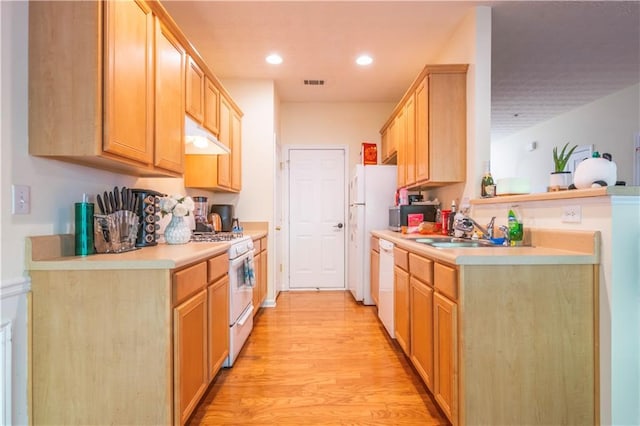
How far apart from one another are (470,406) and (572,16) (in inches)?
121

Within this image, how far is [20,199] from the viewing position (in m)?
1.43

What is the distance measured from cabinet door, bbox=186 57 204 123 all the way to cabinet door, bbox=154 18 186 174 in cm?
11

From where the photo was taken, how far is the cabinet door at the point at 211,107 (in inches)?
112

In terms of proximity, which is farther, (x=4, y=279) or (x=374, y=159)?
(x=374, y=159)

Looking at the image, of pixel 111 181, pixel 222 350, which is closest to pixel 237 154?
pixel 111 181

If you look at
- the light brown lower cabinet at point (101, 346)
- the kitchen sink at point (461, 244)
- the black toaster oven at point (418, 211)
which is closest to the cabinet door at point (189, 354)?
the light brown lower cabinet at point (101, 346)

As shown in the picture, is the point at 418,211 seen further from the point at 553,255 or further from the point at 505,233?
the point at 553,255

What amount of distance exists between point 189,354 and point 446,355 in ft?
4.24

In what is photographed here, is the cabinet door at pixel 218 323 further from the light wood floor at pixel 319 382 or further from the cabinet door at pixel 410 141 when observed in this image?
the cabinet door at pixel 410 141

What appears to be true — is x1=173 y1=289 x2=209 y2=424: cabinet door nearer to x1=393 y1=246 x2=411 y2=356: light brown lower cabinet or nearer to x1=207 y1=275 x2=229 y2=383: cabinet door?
x1=207 y1=275 x2=229 y2=383: cabinet door

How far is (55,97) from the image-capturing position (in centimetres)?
149

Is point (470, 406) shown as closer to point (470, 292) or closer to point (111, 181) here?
point (470, 292)

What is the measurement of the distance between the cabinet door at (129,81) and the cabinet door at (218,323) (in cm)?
87

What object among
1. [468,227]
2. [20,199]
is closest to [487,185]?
[468,227]
